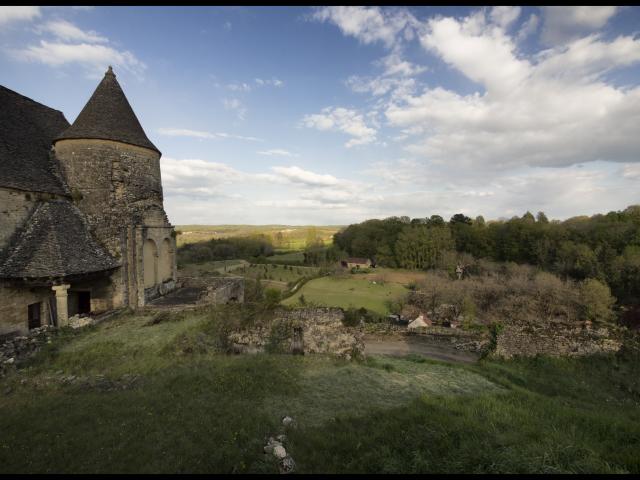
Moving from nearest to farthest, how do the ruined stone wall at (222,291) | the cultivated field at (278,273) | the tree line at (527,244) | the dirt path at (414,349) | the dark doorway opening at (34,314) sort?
the dark doorway opening at (34,314)
the ruined stone wall at (222,291)
the dirt path at (414,349)
the tree line at (527,244)
the cultivated field at (278,273)

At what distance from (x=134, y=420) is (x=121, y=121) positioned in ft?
41.4

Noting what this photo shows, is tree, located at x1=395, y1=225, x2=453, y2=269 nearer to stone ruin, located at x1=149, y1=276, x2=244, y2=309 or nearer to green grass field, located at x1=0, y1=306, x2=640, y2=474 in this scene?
stone ruin, located at x1=149, y1=276, x2=244, y2=309

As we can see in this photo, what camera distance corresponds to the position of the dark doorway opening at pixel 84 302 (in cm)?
1347

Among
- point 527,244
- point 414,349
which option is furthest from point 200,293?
point 527,244

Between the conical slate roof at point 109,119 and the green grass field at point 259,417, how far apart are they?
316 inches

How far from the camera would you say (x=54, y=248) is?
1071 cm

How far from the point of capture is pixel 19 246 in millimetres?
10352

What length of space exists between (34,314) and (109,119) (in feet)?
27.0

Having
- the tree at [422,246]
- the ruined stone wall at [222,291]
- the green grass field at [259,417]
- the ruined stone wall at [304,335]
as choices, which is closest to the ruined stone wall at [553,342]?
the green grass field at [259,417]

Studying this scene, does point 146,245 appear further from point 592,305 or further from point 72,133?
point 592,305

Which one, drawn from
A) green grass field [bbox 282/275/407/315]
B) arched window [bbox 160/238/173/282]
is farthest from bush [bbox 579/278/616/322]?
arched window [bbox 160/238/173/282]

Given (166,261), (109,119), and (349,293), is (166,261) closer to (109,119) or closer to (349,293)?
(109,119)

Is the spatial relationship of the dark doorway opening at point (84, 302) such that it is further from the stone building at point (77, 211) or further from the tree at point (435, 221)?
the tree at point (435, 221)

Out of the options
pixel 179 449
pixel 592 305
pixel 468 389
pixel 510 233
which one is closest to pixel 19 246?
pixel 179 449
